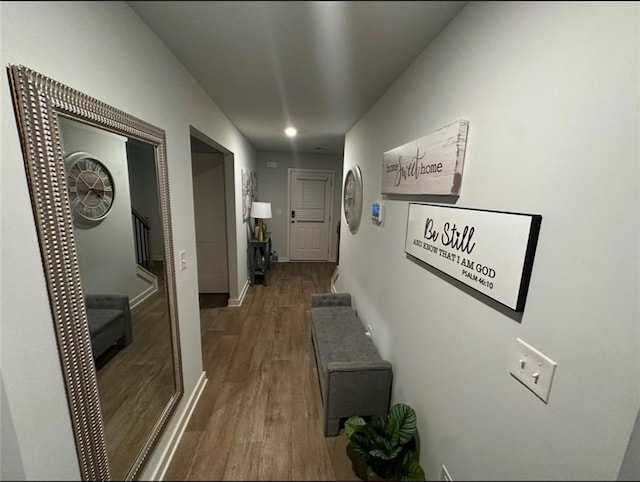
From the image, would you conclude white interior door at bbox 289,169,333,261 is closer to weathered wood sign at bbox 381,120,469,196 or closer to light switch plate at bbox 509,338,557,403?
weathered wood sign at bbox 381,120,469,196

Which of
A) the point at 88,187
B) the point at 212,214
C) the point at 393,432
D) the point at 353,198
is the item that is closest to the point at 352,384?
the point at 393,432

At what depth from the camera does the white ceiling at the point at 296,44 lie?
864mm

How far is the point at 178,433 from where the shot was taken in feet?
4.85

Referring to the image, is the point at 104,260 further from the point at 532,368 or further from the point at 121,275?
the point at 532,368

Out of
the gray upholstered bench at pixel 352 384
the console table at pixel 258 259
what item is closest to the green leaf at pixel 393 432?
the gray upholstered bench at pixel 352 384

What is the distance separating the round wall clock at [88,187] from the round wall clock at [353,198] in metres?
1.86

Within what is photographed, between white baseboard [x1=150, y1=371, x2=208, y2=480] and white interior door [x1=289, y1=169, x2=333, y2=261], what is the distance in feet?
11.3

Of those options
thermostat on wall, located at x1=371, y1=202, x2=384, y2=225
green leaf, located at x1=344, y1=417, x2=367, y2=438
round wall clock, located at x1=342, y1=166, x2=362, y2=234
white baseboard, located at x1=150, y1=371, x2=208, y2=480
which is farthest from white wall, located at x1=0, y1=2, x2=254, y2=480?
round wall clock, located at x1=342, y1=166, x2=362, y2=234

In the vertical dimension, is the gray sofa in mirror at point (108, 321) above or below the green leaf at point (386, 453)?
above

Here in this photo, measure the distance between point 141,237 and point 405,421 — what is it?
146cm

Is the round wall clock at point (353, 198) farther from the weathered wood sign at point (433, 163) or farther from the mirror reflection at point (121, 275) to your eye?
the mirror reflection at point (121, 275)

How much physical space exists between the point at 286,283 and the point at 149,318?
116 inches

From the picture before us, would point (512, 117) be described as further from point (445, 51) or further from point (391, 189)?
point (391, 189)

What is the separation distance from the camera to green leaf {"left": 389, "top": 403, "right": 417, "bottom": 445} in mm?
1171
